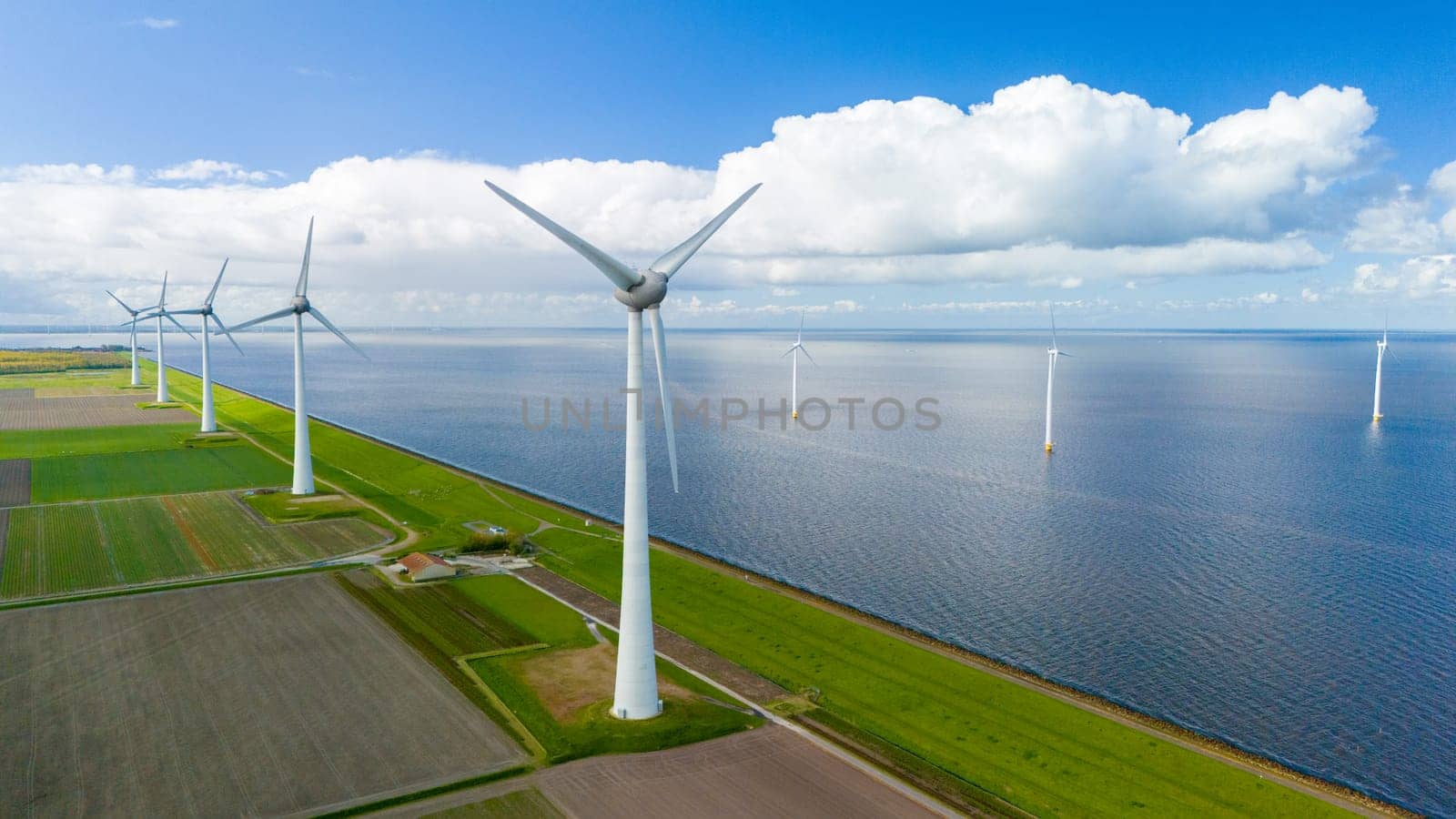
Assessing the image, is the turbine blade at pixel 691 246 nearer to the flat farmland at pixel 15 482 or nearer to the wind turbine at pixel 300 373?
the wind turbine at pixel 300 373

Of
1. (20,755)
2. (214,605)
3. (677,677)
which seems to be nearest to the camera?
(20,755)

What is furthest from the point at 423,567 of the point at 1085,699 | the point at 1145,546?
the point at 1145,546

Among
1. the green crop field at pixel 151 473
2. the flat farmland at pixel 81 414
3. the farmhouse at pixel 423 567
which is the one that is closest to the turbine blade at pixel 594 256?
the farmhouse at pixel 423 567

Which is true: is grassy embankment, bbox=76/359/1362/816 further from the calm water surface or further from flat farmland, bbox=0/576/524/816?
flat farmland, bbox=0/576/524/816

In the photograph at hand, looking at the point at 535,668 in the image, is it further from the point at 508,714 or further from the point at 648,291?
the point at 648,291

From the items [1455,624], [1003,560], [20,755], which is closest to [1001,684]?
[1003,560]

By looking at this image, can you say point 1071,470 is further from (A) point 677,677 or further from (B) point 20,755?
(B) point 20,755
